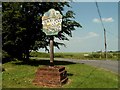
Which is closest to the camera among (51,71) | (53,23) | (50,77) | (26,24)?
(50,77)

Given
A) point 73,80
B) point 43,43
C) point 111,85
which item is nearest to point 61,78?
point 73,80

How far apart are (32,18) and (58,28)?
45.3ft

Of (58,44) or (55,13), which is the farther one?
(58,44)

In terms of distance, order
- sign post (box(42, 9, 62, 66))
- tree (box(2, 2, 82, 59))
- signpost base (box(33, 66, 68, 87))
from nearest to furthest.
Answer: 1. signpost base (box(33, 66, 68, 87))
2. sign post (box(42, 9, 62, 66))
3. tree (box(2, 2, 82, 59))

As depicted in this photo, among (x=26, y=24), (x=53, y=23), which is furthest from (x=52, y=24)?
(x=26, y=24)

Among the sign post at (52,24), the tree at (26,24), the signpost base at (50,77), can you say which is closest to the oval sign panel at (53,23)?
the sign post at (52,24)

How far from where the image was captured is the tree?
27.1 metres

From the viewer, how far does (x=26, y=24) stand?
2847 cm

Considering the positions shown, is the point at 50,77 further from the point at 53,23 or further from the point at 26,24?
the point at 26,24

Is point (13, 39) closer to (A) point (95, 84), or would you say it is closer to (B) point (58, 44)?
(B) point (58, 44)

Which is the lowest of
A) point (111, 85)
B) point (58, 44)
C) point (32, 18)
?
point (111, 85)

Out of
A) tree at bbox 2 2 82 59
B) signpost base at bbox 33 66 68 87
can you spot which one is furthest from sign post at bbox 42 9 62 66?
tree at bbox 2 2 82 59

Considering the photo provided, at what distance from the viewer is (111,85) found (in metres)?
14.6

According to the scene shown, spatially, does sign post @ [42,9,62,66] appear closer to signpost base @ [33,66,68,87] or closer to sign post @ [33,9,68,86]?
sign post @ [33,9,68,86]
